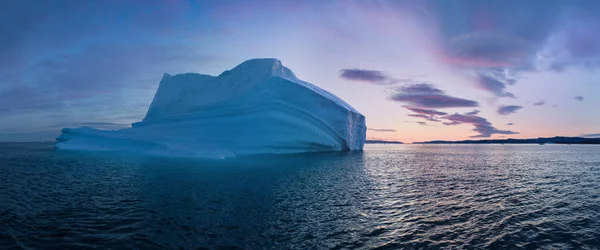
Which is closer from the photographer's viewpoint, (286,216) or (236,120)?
(286,216)

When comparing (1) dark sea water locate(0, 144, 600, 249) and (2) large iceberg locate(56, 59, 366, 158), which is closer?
(1) dark sea water locate(0, 144, 600, 249)

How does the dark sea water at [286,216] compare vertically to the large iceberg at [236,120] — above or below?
below

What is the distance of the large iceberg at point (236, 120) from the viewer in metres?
38.1

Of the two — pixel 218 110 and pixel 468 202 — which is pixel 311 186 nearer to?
pixel 468 202

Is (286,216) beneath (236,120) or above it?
beneath

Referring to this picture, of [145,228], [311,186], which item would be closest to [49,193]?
[145,228]

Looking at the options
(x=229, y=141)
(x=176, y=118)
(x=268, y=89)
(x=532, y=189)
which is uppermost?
(x=268, y=89)

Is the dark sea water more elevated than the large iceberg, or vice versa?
the large iceberg

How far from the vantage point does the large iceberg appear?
38.1 meters

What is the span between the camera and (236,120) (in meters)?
38.8

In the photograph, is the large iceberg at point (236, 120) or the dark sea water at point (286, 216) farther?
the large iceberg at point (236, 120)

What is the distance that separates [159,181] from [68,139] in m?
41.8

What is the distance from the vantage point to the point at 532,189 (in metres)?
16.2

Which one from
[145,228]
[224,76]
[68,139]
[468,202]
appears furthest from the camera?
[68,139]
